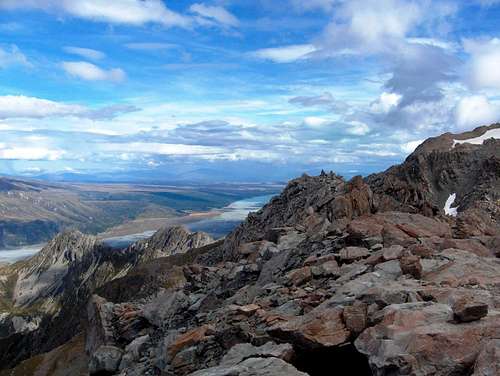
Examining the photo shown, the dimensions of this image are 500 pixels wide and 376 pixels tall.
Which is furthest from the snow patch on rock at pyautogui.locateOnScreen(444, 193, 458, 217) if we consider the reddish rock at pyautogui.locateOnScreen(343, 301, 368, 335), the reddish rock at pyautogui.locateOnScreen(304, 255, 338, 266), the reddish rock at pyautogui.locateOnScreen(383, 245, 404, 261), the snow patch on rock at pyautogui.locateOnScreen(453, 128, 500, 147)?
the reddish rock at pyautogui.locateOnScreen(343, 301, 368, 335)

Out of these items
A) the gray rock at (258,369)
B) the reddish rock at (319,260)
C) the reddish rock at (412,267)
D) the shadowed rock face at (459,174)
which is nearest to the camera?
the gray rock at (258,369)

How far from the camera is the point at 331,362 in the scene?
2309 centimetres

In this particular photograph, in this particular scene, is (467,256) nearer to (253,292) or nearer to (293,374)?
(253,292)

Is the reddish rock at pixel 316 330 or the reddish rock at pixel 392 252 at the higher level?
the reddish rock at pixel 392 252

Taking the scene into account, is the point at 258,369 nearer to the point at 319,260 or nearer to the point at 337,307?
the point at 337,307

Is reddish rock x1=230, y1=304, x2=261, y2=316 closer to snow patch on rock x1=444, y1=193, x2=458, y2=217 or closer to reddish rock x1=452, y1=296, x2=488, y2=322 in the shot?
reddish rock x1=452, y1=296, x2=488, y2=322

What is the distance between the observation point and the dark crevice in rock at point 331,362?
2256cm

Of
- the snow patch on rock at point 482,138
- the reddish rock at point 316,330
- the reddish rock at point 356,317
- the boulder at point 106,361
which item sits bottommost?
the boulder at point 106,361

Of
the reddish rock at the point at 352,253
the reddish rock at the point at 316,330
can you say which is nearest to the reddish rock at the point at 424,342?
the reddish rock at the point at 316,330

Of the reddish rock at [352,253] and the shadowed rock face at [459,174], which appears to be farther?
the shadowed rock face at [459,174]

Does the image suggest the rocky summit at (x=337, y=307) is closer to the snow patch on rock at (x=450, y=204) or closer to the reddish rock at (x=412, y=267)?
the reddish rock at (x=412, y=267)

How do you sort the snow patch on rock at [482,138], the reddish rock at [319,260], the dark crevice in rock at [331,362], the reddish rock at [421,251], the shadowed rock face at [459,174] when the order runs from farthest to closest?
the snow patch on rock at [482,138]
the shadowed rock face at [459,174]
the reddish rock at [319,260]
the reddish rock at [421,251]
the dark crevice in rock at [331,362]

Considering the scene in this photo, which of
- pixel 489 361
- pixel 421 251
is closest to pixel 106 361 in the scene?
pixel 421 251

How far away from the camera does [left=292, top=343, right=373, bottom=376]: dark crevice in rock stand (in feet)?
74.0
